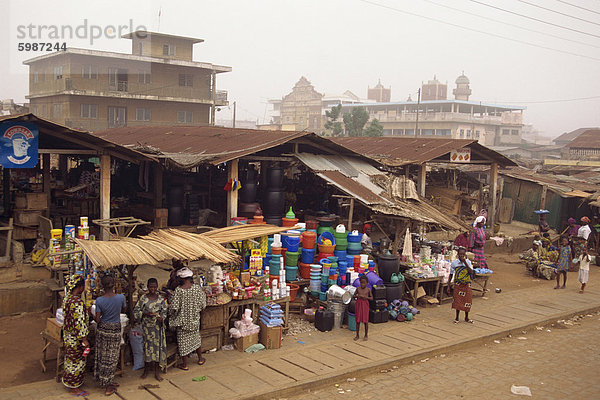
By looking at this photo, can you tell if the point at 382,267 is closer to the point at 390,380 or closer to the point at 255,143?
the point at 390,380

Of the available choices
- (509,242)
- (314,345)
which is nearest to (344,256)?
(314,345)

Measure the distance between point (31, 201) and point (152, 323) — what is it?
6475mm

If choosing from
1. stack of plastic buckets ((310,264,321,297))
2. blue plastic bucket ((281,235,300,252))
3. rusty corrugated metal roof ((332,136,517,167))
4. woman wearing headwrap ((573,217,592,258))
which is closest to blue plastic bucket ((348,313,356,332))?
stack of plastic buckets ((310,264,321,297))

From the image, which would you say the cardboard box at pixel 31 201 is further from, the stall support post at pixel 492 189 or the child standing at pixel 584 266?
the stall support post at pixel 492 189

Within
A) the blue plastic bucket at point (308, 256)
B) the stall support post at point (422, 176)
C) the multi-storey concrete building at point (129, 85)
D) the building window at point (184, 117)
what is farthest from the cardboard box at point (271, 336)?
the building window at point (184, 117)

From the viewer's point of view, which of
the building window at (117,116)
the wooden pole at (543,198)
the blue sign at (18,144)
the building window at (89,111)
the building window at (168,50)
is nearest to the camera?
the blue sign at (18,144)

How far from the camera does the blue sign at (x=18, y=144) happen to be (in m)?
10.5

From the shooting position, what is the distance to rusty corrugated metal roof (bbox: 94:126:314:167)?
41.8ft

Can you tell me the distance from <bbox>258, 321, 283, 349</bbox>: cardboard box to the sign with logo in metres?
11.8

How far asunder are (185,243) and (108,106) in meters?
31.3

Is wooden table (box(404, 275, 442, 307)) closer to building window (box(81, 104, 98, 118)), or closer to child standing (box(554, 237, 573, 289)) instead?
child standing (box(554, 237, 573, 289))

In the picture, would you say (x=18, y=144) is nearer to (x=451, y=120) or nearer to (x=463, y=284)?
(x=463, y=284)

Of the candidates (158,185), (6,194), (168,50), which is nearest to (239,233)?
(158,185)

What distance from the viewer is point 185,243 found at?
8.16 meters
